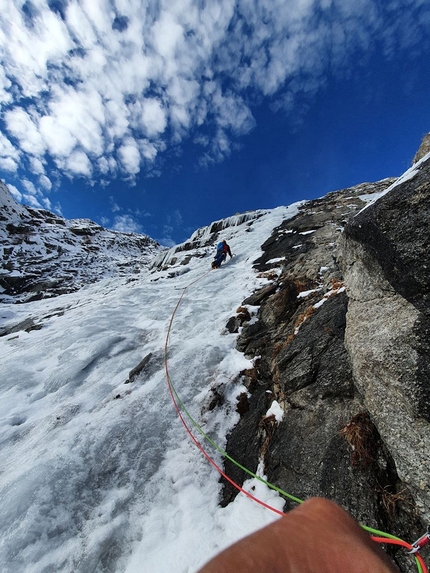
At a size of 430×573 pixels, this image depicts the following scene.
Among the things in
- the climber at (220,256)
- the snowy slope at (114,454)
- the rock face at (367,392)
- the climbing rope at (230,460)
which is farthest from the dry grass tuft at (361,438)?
the climber at (220,256)

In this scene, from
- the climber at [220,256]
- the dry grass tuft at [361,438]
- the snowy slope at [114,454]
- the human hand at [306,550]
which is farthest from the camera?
the climber at [220,256]

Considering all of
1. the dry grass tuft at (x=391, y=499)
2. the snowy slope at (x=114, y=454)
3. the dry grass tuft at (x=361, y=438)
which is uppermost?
the dry grass tuft at (x=361, y=438)

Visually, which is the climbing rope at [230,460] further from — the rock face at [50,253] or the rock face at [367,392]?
the rock face at [50,253]

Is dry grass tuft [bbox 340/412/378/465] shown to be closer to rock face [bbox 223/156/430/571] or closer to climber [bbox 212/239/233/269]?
rock face [bbox 223/156/430/571]

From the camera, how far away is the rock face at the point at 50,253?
105ft

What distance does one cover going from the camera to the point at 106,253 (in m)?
52.6

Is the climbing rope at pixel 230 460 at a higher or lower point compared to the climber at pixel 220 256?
lower

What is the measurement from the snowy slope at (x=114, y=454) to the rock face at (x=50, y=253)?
77.3 feet

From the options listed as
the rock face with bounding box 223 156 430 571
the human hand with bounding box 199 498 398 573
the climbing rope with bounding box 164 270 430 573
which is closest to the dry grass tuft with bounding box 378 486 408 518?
the rock face with bounding box 223 156 430 571

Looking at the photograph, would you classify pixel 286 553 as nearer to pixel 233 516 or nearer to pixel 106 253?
pixel 233 516

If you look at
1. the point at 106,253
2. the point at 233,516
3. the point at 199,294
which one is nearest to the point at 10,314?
the point at 199,294

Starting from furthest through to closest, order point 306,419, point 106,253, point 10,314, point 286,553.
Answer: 1. point 106,253
2. point 10,314
3. point 306,419
4. point 286,553

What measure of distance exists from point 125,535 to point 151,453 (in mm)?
1375

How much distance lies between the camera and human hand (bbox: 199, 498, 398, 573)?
55.6 inches
